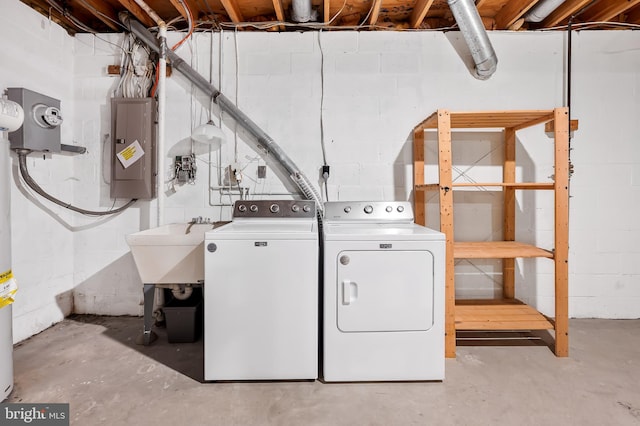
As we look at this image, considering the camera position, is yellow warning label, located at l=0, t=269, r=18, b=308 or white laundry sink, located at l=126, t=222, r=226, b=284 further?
white laundry sink, located at l=126, t=222, r=226, b=284

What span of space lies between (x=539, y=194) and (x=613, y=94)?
102cm

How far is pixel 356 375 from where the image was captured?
177cm

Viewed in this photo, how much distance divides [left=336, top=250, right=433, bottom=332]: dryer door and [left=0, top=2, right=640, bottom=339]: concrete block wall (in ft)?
3.39

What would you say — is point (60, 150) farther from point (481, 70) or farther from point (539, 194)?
point (539, 194)

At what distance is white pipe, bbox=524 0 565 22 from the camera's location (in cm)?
233

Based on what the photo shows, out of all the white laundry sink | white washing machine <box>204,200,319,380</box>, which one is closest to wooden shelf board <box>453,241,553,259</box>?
white washing machine <box>204,200,319,380</box>

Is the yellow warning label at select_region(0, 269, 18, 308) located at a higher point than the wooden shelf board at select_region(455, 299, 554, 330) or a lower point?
higher

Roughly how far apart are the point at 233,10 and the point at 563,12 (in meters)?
2.51

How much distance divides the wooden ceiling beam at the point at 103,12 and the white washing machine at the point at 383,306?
8.06 feet

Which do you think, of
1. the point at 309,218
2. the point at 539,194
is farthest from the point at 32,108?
the point at 539,194

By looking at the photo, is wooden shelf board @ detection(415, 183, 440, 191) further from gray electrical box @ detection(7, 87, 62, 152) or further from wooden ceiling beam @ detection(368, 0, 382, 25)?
gray electrical box @ detection(7, 87, 62, 152)

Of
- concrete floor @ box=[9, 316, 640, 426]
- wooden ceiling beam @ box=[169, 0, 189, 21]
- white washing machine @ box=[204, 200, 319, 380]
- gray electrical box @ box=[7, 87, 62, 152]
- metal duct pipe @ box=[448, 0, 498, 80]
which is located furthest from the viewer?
wooden ceiling beam @ box=[169, 0, 189, 21]

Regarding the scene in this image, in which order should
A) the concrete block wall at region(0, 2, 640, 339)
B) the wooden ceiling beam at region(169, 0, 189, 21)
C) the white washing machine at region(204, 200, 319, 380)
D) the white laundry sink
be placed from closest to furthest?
the white washing machine at region(204, 200, 319, 380)
the white laundry sink
the wooden ceiling beam at region(169, 0, 189, 21)
the concrete block wall at region(0, 2, 640, 339)


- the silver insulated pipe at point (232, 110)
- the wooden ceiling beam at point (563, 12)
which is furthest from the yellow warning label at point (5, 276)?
the wooden ceiling beam at point (563, 12)
